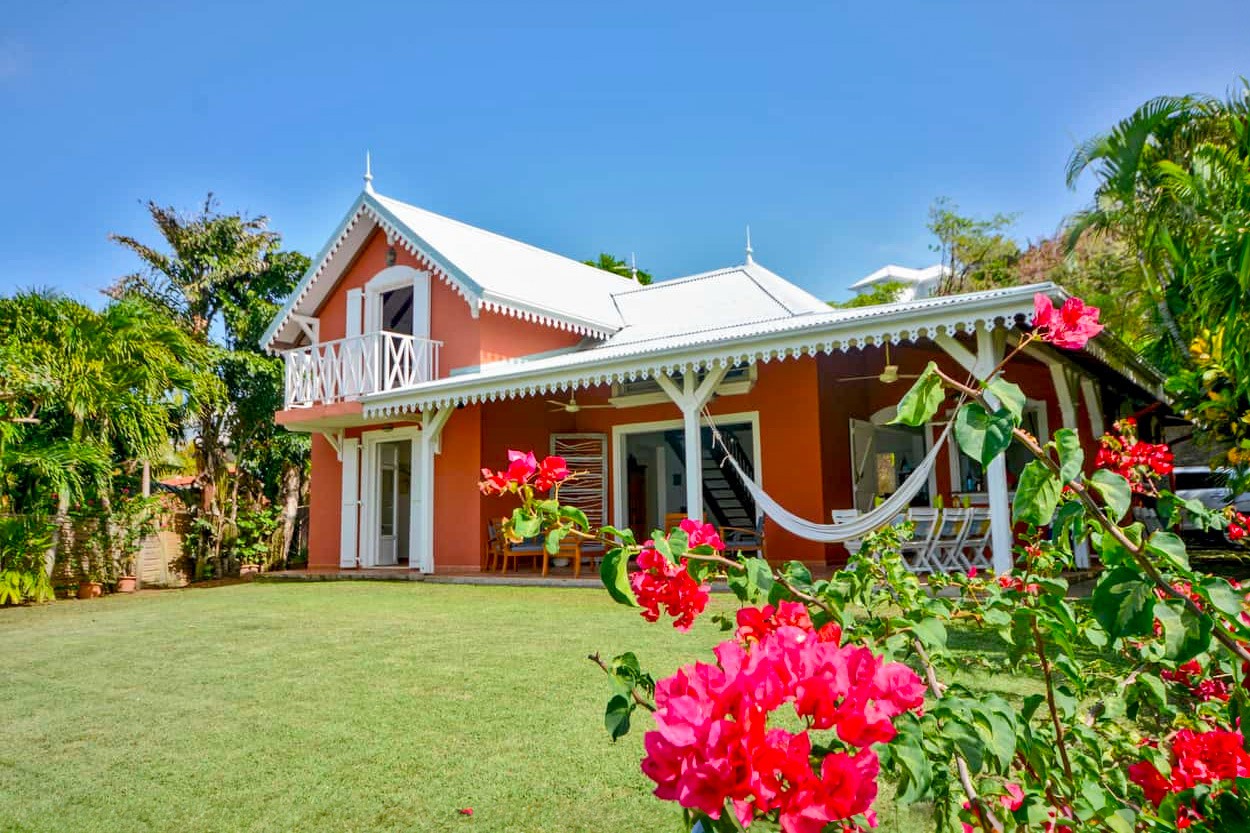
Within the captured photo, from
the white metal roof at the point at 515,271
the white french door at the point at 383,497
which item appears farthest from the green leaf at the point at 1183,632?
the white french door at the point at 383,497

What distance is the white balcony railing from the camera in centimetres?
1114

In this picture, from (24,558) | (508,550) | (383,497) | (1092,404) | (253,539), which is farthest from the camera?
(253,539)

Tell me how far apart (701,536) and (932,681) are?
1.57 feet

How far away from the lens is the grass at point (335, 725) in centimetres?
262

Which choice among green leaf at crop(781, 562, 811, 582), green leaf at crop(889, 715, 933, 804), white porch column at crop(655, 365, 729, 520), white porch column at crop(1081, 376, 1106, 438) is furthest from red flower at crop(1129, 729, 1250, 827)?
white porch column at crop(1081, 376, 1106, 438)

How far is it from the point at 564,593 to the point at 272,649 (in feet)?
10.4

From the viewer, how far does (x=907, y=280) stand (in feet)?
86.1

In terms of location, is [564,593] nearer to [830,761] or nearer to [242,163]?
[830,761]

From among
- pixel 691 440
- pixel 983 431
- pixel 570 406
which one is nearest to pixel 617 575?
pixel 983 431

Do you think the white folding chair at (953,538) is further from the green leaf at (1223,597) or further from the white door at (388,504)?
the white door at (388,504)

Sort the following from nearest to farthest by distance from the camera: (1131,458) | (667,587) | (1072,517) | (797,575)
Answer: (1072,517)
(667,587)
(797,575)
(1131,458)

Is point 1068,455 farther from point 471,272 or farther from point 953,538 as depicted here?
point 471,272

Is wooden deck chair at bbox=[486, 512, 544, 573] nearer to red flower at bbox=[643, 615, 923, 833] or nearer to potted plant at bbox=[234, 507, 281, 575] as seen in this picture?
potted plant at bbox=[234, 507, 281, 575]

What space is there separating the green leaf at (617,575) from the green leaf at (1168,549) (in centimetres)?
70
